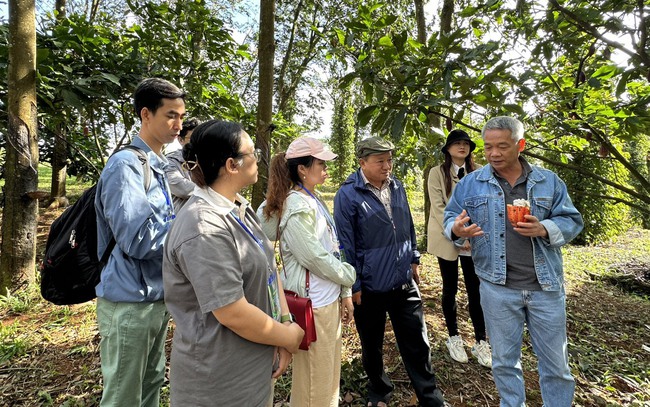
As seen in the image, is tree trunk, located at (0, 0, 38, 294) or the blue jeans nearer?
the blue jeans

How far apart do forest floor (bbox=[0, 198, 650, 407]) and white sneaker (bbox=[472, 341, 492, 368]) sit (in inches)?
2.6

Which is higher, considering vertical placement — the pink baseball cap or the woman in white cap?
the pink baseball cap

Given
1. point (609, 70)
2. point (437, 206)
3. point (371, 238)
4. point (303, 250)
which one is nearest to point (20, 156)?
point (303, 250)

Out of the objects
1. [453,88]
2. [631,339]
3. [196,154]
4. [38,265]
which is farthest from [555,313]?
[38,265]

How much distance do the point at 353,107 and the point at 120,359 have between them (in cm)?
992

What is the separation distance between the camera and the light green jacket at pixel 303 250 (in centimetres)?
201

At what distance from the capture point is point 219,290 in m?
1.21

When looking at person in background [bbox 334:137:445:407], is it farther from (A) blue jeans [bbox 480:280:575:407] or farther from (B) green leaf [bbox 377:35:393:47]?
(B) green leaf [bbox 377:35:393:47]

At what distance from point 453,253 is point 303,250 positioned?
5.54 ft

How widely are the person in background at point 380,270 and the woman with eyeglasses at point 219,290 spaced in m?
1.12

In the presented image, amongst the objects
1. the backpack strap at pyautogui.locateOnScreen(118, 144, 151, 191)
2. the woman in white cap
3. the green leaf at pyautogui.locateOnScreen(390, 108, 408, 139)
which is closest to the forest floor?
the woman in white cap

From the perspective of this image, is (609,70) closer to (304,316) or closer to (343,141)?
(304,316)

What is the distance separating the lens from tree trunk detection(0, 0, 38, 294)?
3539mm

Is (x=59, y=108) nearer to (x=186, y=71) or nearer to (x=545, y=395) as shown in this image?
(x=186, y=71)
